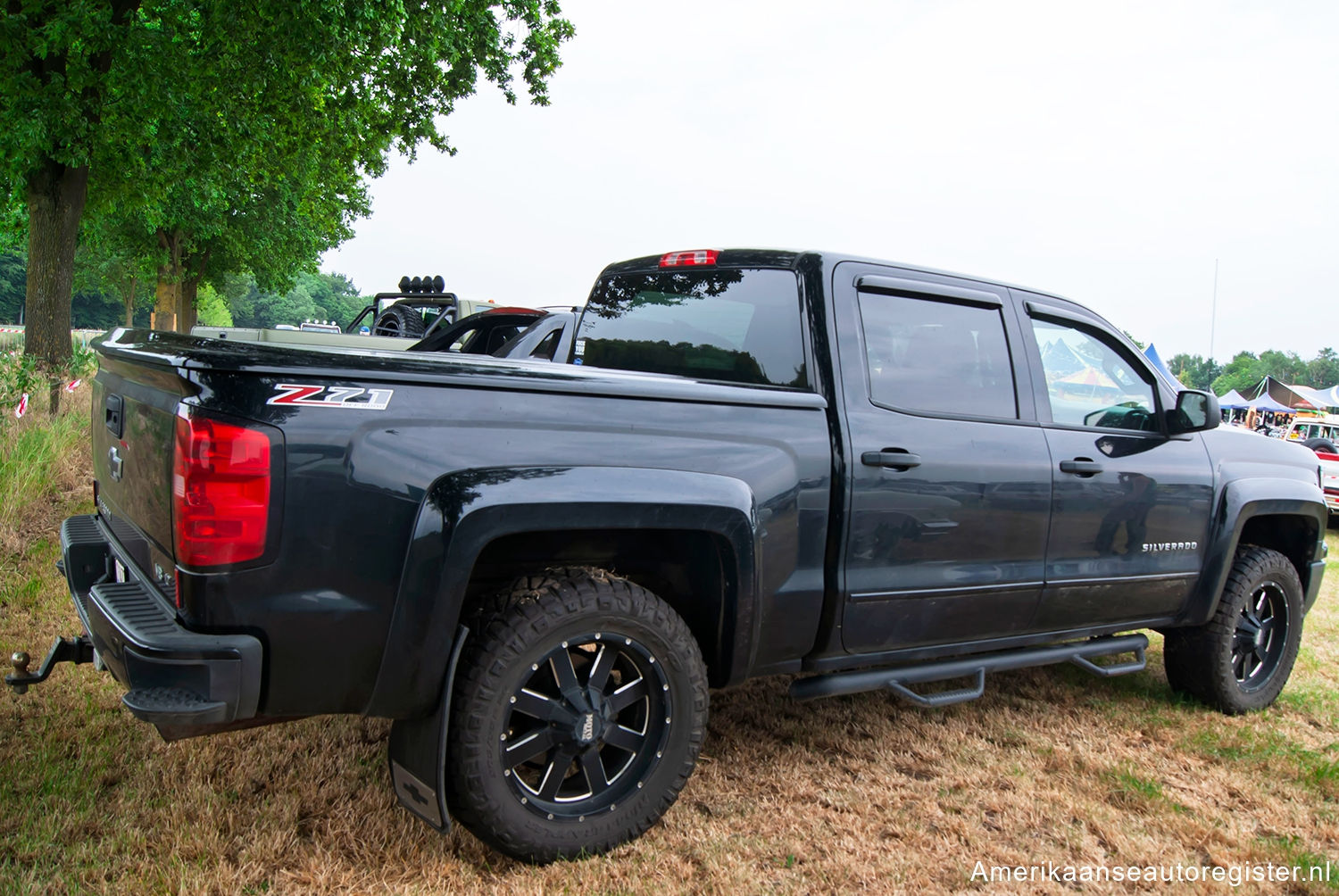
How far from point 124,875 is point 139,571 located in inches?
31.8

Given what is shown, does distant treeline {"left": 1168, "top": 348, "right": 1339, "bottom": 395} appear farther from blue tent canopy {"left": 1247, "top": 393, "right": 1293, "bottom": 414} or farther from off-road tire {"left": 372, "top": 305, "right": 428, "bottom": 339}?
off-road tire {"left": 372, "top": 305, "right": 428, "bottom": 339}

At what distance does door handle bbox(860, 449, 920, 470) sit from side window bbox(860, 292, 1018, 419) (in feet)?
0.61

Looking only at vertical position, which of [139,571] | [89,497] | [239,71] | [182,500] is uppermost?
[239,71]

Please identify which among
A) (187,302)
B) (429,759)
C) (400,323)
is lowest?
(429,759)

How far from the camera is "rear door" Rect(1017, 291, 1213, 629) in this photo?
369cm

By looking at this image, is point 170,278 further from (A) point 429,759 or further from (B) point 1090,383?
(A) point 429,759

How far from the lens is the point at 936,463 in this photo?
128 inches

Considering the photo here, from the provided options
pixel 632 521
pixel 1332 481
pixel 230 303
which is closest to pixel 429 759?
pixel 632 521

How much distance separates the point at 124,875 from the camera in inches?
98.6

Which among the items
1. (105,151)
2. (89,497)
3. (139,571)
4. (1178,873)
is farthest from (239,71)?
(1178,873)

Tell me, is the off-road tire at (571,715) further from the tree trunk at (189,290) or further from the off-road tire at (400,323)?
the tree trunk at (189,290)

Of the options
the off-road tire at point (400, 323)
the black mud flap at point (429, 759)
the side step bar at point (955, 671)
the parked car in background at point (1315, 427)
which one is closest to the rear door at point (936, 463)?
the side step bar at point (955, 671)

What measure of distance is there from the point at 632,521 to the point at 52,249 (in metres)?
12.7

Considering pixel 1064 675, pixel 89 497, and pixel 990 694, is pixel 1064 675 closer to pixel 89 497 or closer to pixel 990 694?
pixel 990 694
